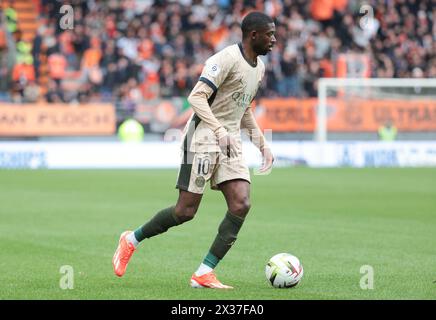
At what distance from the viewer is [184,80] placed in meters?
28.9

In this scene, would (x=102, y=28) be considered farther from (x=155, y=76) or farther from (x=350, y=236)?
(x=350, y=236)

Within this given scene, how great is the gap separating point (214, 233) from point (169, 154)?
1420 cm

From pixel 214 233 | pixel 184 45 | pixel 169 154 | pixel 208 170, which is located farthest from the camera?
pixel 184 45

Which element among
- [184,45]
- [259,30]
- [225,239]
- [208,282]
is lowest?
[208,282]

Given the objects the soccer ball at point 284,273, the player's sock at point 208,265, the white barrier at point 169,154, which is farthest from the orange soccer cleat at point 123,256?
the white barrier at point 169,154

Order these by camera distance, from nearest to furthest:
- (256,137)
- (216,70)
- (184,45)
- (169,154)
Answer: (216,70), (256,137), (169,154), (184,45)

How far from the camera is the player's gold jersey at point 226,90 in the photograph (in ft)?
27.5

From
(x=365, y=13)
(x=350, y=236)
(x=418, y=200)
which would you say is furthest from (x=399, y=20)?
(x=350, y=236)

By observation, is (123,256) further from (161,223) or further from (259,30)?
(259,30)

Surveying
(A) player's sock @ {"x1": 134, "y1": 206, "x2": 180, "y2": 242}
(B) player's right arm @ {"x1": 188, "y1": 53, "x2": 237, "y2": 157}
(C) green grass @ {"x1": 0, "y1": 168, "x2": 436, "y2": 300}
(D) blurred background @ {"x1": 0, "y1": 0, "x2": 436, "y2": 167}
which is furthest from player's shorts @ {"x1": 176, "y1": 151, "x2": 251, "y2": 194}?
(D) blurred background @ {"x1": 0, "y1": 0, "x2": 436, "y2": 167}

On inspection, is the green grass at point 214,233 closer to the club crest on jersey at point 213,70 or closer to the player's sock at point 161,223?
the player's sock at point 161,223

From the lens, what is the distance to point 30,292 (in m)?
8.16

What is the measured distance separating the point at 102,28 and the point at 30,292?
22.4m

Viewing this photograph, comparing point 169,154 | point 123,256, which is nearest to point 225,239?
point 123,256
